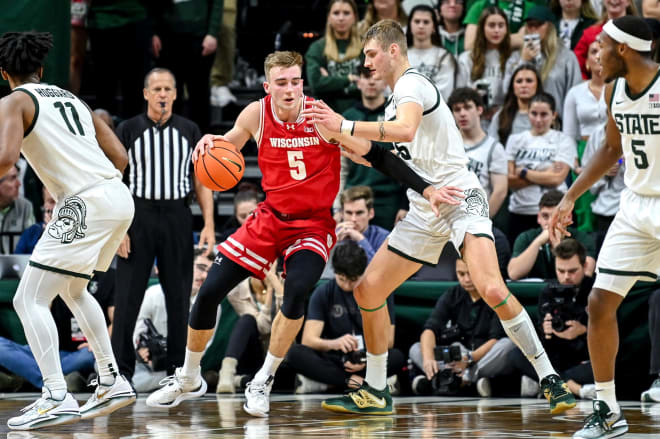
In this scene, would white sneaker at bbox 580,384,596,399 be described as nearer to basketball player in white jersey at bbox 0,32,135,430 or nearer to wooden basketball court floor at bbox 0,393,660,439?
wooden basketball court floor at bbox 0,393,660,439

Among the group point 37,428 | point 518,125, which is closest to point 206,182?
point 37,428

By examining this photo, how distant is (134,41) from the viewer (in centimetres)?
1084

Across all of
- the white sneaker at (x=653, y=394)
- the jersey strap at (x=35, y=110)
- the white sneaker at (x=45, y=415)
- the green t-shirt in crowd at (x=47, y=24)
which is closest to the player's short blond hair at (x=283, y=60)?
the jersey strap at (x=35, y=110)

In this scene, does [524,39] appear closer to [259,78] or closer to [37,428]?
[259,78]

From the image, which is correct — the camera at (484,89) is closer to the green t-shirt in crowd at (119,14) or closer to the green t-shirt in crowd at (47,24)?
the green t-shirt in crowd at (119,14)

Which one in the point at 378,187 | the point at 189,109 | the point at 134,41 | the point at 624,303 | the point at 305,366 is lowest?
the point at 305,366

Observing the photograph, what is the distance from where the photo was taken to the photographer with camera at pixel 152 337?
857cm

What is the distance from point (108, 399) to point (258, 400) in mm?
898

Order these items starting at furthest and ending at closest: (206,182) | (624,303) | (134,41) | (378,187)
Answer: (134,41) → (378,187) → (624,303) → (206,182)

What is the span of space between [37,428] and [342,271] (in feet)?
10.4

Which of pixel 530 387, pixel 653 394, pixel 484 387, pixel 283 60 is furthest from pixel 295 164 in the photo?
pixel 653 394

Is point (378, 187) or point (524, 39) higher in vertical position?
point (524, 39)

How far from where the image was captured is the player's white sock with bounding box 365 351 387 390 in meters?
6.66

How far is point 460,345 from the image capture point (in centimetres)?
830
